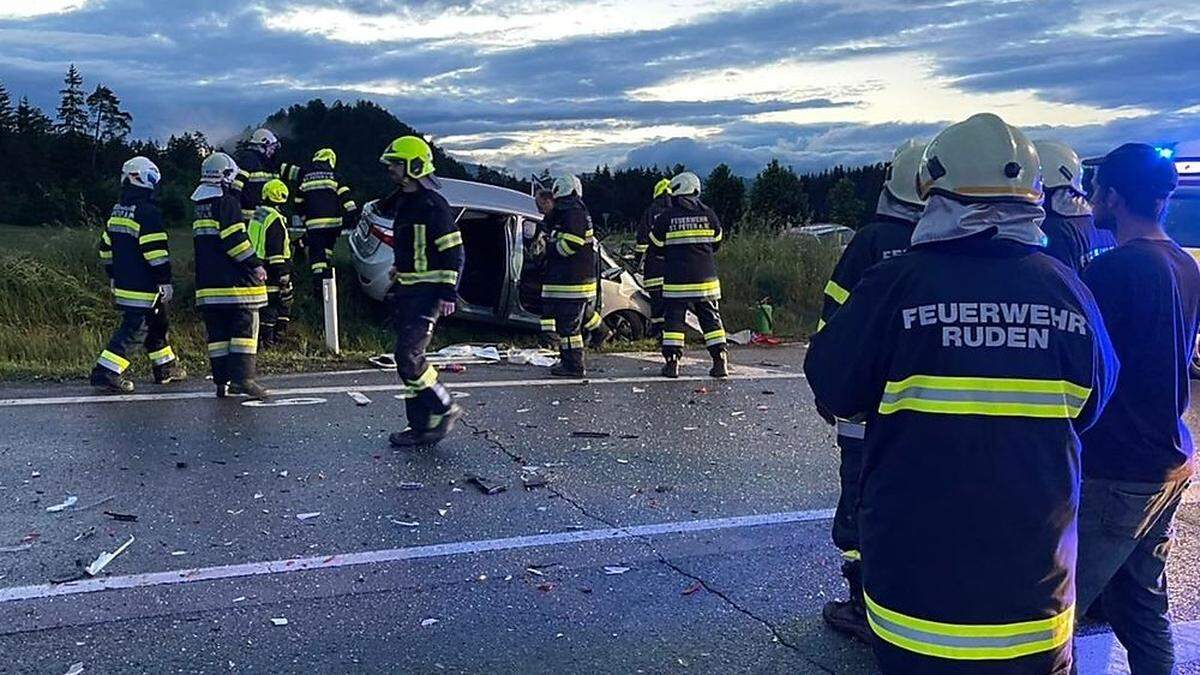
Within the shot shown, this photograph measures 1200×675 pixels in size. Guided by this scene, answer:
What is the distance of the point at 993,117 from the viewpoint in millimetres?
2434

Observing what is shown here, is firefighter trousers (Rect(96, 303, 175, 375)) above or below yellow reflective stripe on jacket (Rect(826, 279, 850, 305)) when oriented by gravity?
below

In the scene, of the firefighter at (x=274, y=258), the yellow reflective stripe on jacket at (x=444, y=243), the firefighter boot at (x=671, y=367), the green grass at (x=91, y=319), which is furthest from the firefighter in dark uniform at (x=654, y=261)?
the yellow reflective stripe on jacket at (x=444, y=243)

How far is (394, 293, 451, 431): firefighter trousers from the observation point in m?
6.64

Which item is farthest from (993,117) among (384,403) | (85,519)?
(384,403)

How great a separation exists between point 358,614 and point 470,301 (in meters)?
7.64

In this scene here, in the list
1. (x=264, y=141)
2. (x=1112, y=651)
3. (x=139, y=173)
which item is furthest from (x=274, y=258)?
(x=1112, y=651)

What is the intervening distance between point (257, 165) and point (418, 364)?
5.91 metres

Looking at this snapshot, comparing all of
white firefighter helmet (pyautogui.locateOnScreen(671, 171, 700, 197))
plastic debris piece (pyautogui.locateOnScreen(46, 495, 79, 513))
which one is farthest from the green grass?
plastic debris piece (pyautogui.locateOnScreen(46, 495, 79, 513))

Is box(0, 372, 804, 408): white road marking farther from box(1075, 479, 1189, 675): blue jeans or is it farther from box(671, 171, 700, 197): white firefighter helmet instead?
box(1075, 479, 1189, 675): blue jeans

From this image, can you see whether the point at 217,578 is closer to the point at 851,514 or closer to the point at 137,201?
the point at 851,514

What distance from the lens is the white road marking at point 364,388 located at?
768cm

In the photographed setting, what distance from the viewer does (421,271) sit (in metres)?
6.77

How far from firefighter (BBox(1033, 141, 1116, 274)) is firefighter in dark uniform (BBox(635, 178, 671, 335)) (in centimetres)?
630

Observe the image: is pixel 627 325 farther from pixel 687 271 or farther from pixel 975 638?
pixel 975 638
